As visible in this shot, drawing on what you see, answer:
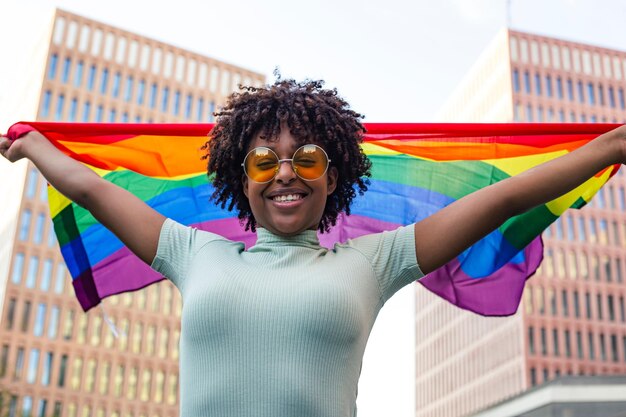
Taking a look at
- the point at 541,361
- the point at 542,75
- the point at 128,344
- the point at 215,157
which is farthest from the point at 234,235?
the point at 542,75

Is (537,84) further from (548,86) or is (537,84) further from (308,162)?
(308,162)

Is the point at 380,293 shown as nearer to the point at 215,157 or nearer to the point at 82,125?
the point at 215,157

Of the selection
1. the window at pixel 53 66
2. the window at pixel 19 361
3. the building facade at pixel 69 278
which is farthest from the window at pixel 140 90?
the window at pixel 19 361

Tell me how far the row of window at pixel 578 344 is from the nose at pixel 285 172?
66708 mm

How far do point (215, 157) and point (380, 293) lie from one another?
0.80 m

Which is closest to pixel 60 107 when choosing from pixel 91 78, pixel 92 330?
pixel 91 78

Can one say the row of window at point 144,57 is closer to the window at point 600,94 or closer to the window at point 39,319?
the window at point 39,319

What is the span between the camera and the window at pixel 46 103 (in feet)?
210

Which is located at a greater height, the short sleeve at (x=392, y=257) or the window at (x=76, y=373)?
the window at (x=76, y=373)

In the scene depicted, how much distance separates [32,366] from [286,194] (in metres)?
59.6

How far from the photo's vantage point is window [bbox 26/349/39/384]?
58606 millimetres

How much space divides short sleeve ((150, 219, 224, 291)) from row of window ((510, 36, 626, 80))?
7530 centimetres

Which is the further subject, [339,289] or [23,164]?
[23,164]

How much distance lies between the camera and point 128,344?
6250 cm
